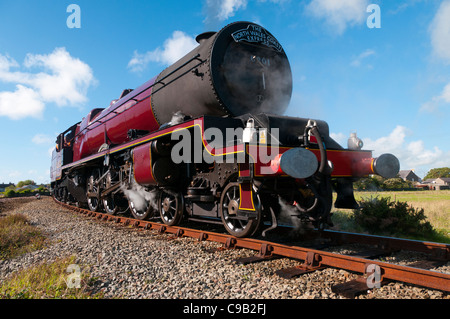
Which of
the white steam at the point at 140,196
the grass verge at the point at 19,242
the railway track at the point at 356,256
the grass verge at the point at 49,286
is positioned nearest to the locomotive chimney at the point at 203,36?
the white steam at the point at 140,196

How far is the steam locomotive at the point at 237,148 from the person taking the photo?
423cm

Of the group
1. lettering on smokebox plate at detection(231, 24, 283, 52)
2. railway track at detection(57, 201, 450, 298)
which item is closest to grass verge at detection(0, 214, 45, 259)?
railway track at detection(57, 201, 450, 298)

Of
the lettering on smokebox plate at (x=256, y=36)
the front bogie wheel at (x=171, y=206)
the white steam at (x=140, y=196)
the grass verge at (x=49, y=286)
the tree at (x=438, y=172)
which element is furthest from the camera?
the tree at (x=438, y=172)

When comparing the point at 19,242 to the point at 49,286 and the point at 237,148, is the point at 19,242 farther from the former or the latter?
the point at 237,148

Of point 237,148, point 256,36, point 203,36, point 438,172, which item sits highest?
point 438,172

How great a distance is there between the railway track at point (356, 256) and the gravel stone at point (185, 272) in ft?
0.29

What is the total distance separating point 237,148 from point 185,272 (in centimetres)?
156

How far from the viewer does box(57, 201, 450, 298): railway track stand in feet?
9.59

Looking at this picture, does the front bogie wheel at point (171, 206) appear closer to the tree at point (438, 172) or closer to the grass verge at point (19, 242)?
the grass verge at point (19, 242)

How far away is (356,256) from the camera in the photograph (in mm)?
4125

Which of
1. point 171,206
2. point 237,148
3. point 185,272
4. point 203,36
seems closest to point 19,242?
point 171,206
